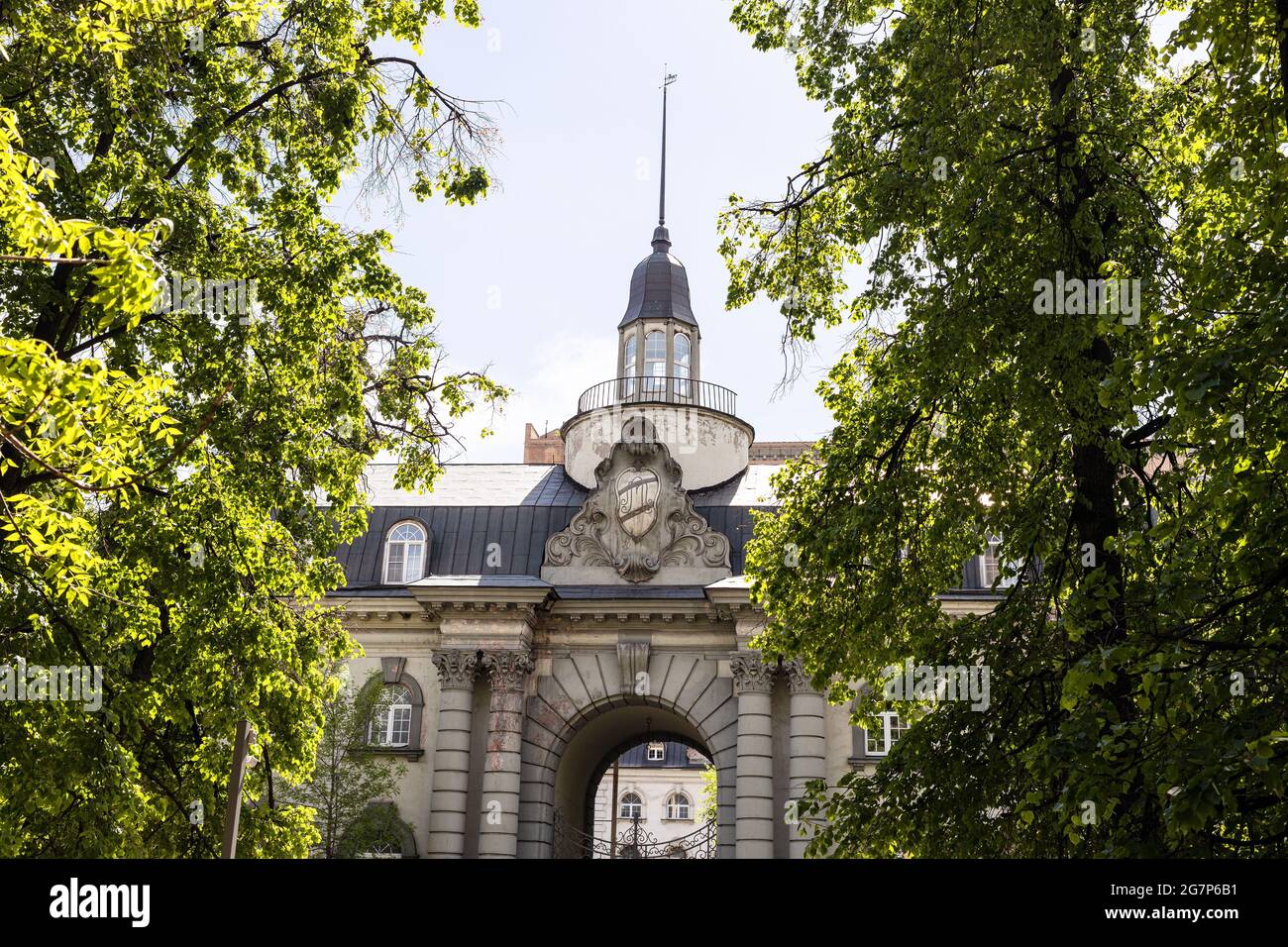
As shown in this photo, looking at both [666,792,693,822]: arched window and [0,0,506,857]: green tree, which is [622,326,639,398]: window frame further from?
[666,792,693,822]: arched window

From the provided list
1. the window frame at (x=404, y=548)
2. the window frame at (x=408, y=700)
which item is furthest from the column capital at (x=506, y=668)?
the window frame at (x=404, y=548)

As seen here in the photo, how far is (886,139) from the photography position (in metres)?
16.2

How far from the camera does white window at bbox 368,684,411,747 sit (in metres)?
31.5

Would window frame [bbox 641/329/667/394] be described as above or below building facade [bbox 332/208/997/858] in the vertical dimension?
above

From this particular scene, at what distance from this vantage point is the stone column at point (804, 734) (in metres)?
29.2

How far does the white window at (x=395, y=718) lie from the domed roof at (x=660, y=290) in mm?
13786

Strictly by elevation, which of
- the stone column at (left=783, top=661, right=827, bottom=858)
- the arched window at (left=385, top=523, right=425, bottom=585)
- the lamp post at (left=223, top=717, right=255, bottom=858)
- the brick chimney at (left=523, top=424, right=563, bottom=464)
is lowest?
the lamp post at (left=223, top=717, right=255, bottom=858)

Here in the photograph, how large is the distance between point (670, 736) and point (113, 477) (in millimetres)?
28137

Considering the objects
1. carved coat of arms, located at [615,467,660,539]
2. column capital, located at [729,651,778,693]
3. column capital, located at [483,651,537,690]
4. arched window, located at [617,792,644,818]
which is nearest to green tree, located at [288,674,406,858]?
column capital, located at [483,651,537,690]

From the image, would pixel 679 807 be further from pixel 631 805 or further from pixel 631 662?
pixel 631 662

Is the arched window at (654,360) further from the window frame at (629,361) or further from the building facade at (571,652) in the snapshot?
the building facade at (571,652)

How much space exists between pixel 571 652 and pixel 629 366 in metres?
10.6

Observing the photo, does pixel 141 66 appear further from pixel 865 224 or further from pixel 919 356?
pixel 919 356
